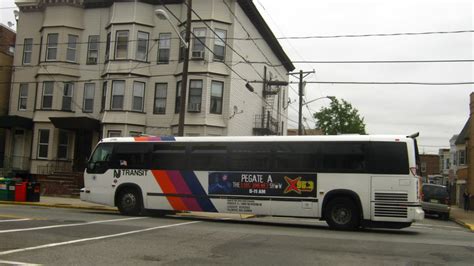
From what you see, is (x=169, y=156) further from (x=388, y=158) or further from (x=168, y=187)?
(x=388, y=158)

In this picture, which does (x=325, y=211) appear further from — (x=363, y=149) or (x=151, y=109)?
(x=151, y=109)

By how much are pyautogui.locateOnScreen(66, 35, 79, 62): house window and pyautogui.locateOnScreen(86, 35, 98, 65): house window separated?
93cm

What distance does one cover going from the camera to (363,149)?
15133 millimetres

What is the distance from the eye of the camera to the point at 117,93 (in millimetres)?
31047

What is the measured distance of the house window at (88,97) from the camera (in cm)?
3231

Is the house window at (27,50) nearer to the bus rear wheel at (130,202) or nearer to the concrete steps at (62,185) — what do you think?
the concrete steps at (62,185)

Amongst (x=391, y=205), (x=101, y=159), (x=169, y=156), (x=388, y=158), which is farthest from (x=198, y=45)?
(x=391, y=205)

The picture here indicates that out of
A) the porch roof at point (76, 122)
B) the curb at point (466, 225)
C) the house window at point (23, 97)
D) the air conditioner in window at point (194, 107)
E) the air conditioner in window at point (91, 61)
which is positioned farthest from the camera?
the house window at point (23, 97)

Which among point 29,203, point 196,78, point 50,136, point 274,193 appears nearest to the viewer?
point 274,193

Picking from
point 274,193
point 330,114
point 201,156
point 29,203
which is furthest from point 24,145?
point 330,114

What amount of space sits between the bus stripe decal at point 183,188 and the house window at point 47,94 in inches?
717

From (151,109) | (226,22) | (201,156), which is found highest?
(226,22)

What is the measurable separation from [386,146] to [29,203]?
15.9m

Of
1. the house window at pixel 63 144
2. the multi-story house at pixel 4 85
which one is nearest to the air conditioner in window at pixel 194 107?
the house window at pixel 63 144
